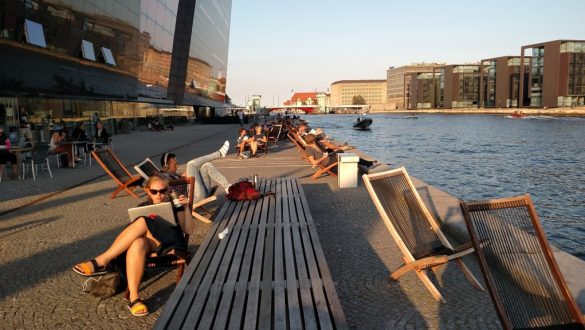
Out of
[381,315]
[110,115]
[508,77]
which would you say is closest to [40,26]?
[110,115]

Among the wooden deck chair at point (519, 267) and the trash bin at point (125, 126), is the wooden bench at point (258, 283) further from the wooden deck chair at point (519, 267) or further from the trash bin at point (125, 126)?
the trash bin at point (125, 126)

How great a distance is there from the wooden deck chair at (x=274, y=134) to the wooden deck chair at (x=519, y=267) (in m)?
19.4

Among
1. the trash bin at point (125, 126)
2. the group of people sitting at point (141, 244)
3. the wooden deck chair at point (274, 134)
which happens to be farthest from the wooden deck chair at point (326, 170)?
the trash bin at point (125, 126)

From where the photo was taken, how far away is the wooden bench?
2.78m

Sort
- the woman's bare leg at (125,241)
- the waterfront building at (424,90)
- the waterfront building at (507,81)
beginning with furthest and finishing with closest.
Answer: the waterfront building at (424,90) < the waterfront building at (507,81) < the woman's bare leg at (125,241)

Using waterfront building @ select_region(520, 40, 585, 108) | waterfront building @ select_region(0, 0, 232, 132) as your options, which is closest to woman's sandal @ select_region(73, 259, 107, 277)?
waterfront building @ select_region(0, 0, 232, 132)

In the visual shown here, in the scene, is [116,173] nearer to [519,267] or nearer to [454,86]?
[519,267]

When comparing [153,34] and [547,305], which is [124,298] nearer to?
[547,305]

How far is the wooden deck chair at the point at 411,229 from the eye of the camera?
157 inches

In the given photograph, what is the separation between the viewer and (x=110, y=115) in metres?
31.4

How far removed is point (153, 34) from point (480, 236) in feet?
121

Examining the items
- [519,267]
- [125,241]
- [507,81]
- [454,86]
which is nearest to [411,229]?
[519,267]

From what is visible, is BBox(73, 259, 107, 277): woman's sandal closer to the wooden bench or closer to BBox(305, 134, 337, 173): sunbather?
the wooden bench

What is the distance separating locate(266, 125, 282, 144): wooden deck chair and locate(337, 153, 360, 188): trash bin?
13.4 meters
